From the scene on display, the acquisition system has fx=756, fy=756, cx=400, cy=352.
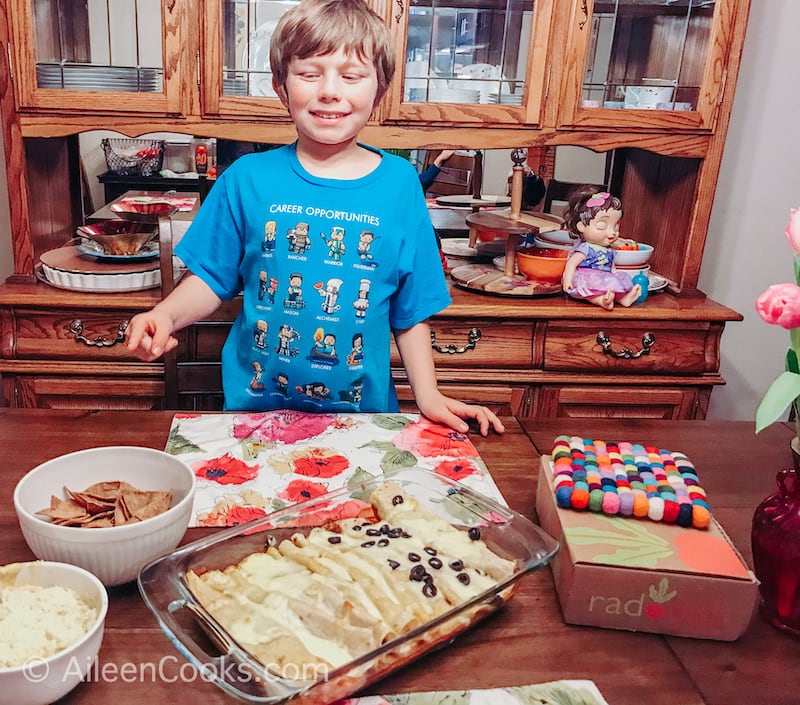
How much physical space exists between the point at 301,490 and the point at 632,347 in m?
1.32

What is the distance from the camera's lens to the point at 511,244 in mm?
2115

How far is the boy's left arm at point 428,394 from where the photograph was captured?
116 cm

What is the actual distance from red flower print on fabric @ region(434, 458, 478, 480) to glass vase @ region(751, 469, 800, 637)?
369 millimetres

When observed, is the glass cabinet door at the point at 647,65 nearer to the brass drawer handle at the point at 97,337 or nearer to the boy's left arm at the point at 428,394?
the boy's left arm at the point at 428,394

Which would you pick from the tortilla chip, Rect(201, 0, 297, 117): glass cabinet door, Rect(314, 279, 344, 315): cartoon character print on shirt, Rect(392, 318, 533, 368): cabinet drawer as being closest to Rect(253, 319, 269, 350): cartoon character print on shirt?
Rect(314, 279, 344, 315): cartoon character print on shirt

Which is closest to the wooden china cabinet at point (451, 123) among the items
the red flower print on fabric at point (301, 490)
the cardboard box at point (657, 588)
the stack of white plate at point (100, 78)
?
the stack of white plate at point (100, 78)

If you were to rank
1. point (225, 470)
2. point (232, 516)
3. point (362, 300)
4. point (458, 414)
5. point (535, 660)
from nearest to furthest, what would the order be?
point (535, 660) < point (232, 516) < point (225, 470) < point (458, 414) < point (362, 300)

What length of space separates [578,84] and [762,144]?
72 cm

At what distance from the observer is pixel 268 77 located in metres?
1.85

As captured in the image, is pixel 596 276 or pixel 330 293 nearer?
pixel 330 293

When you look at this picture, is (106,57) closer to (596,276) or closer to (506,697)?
(596,276)

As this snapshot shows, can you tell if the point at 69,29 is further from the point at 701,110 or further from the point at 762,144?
the point at 762,144

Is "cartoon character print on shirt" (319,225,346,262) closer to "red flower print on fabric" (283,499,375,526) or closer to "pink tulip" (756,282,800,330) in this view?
"red flower print on fabric" (283,499,375,526)

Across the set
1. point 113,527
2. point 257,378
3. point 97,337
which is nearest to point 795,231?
point 113,527
